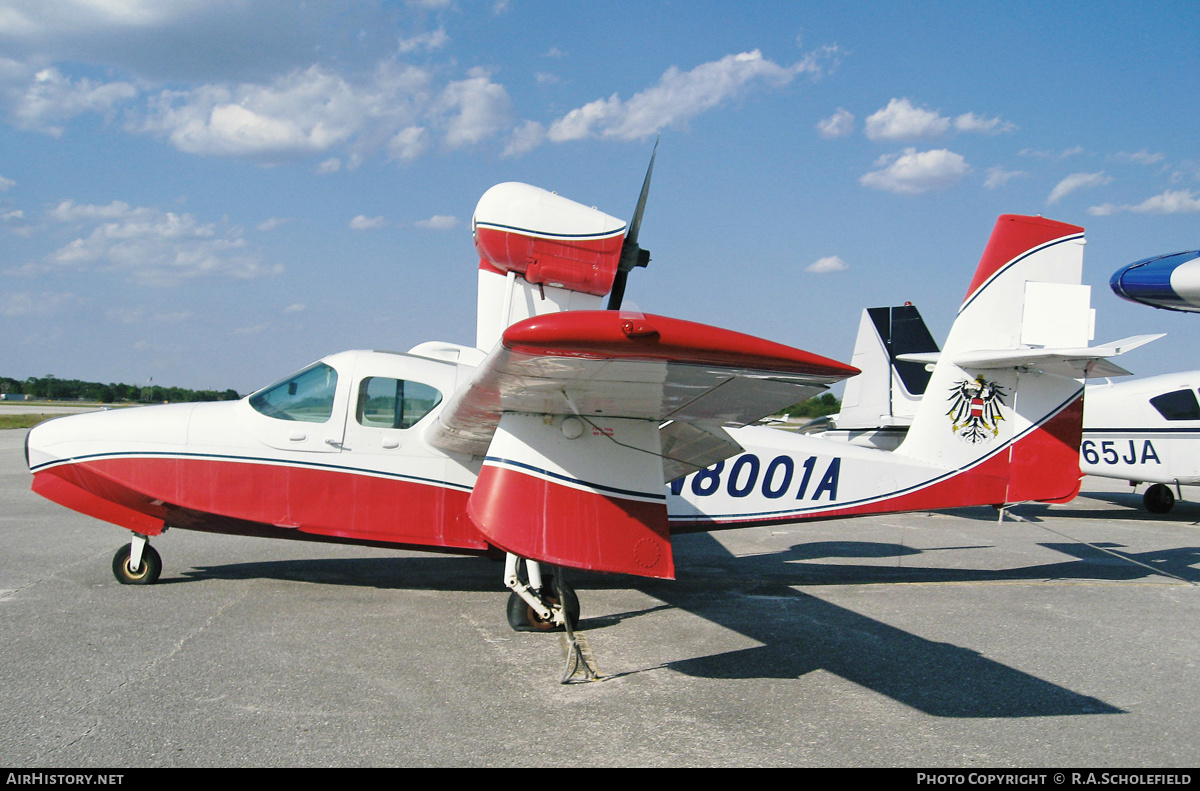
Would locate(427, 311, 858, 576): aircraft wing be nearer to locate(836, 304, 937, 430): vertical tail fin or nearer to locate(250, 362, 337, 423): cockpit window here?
locate(250, 362, 337, 423): cockpit window

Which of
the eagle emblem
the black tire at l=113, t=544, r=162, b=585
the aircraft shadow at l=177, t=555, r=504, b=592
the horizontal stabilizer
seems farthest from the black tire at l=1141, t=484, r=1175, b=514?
the black tire at l=113, t=544, r=162, b=585

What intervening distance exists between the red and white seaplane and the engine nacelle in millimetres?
18

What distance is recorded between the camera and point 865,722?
3.89 meters

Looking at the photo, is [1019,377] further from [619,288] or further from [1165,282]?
[619,288]

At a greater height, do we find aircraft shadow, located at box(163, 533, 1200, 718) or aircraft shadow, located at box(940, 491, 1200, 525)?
aircraft shadow, located at box(163, 533, 1200, 718)

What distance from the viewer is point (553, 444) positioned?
446 centimetres

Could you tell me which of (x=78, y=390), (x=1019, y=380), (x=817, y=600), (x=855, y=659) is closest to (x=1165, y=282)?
(x=1019, y=380)

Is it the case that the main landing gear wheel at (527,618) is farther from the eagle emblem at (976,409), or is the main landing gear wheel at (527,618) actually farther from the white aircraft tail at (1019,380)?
the eagle emblem at (976,409)

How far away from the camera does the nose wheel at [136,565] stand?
6348 millimetres

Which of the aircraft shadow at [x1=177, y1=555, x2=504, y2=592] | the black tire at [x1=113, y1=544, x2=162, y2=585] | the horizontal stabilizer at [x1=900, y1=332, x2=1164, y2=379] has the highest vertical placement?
the horizontal stabilizer at [x1=900, y1=332, x2=1164, y2=379]

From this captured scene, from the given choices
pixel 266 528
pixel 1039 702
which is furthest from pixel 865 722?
pixel 266 528

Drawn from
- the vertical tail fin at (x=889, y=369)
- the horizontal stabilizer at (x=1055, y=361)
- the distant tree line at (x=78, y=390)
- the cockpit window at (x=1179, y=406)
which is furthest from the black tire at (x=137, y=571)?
the distant tree line at (x=78, y=390)

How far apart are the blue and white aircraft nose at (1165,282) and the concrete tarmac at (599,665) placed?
270 centimetres

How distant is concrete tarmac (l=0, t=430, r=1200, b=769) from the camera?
11.6 ft
